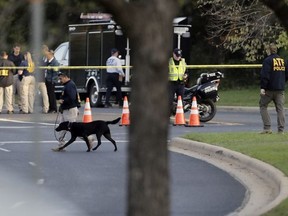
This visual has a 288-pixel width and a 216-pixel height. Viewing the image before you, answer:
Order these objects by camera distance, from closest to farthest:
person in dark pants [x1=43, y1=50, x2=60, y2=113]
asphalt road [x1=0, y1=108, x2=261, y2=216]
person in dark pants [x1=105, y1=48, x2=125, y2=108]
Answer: asphalt road [x1=0, y1=108, x2=261, y2=216] < person in dark pants [x1=43, y1=50, x2=60, y2=113] < person in dark pants [x1=105, y1=48, x2=125, y2=108]

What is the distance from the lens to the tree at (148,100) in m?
6.39

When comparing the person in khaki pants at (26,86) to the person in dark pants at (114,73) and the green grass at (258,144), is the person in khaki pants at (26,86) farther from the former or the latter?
the green grass at (258,144)

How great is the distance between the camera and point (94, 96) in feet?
109

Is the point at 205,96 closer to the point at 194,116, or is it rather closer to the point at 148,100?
the point at 194,116

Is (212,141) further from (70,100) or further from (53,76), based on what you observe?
(53,76)

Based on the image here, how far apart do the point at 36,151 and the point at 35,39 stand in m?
0.72

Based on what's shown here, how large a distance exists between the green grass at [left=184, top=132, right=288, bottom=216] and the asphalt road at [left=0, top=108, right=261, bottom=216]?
73 centimetres

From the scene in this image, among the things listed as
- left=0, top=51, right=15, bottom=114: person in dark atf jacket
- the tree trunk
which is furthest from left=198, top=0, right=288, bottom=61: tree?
the tree trunk

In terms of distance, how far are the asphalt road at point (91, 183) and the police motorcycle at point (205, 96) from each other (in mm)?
4242

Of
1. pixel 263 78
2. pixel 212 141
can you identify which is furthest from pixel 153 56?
pixel 263 78

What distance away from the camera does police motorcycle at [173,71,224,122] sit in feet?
76.8

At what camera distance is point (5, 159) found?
53.1 feet

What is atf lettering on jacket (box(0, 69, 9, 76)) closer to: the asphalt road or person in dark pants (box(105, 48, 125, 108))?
person in dark pants (box(105, 48, 125, 108))

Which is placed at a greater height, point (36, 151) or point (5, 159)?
point (36, 151)
